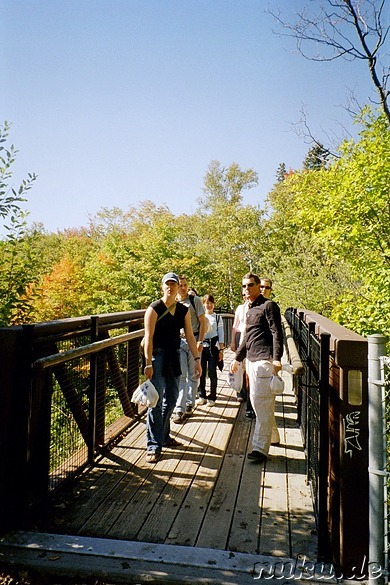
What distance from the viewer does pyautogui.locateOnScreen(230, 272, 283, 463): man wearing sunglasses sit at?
4379mm

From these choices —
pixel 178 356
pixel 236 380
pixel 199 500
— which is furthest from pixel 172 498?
pixel 236 380

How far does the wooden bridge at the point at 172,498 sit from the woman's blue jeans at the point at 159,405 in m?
0.22

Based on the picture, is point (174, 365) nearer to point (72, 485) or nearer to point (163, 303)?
point (163, 303)

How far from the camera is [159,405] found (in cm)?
432

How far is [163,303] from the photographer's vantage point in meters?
4.49

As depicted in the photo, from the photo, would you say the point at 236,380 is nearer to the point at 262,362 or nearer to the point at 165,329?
the point at 262,362

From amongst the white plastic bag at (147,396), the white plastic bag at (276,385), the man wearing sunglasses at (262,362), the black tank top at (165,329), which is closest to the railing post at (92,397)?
the white plastic bag at (147,396)

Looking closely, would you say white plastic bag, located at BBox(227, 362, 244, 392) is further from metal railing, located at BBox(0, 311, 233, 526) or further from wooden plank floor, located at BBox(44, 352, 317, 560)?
metal railing, located at BBox(0, 311, 233, 526)

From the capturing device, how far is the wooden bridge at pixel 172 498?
2523 millimetres

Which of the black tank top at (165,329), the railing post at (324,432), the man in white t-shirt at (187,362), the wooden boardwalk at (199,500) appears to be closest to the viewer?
the railing post at (324,432)

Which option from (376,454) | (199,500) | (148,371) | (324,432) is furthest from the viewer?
(148,371)

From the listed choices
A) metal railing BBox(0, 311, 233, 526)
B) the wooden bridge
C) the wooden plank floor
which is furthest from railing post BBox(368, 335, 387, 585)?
metal railing BBox(0, 311, 233, 526)

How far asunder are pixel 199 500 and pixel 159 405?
3.49 feet

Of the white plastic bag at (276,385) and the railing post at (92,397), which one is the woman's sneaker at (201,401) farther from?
the railing post at (92,397)
